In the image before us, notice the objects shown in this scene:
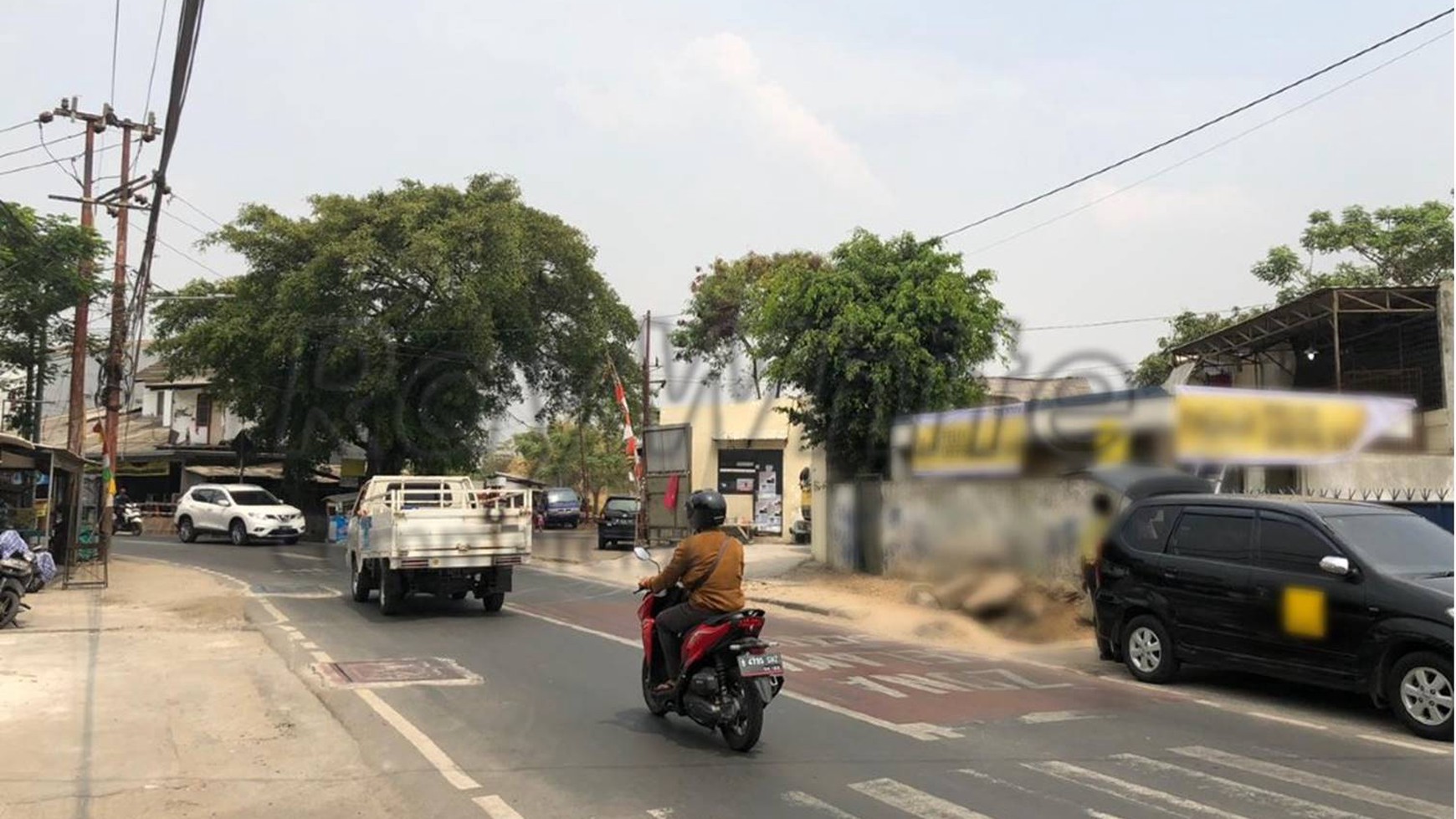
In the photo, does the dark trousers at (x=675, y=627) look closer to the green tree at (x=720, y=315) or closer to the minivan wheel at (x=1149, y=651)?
the minivan wheel at (x=1149, y=651)

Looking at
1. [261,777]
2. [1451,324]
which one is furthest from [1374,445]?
[261,777]

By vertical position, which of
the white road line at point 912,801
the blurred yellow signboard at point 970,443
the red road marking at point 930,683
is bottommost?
the red road marking at point 930,683

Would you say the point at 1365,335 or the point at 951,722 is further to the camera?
the point at 1365,335

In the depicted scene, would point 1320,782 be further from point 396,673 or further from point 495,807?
point 396,673

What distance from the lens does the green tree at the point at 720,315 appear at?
41.2 metres

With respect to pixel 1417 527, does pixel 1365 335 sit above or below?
above

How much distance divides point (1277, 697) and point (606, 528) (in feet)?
75.2

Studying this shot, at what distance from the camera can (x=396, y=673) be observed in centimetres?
952

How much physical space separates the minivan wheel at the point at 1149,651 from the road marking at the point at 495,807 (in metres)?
6.11

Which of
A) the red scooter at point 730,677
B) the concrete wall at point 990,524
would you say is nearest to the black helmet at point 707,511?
the red scooter at point 730,677

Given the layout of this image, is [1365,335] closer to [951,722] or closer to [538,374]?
[951,722]

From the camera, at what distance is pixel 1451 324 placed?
18.8 meters

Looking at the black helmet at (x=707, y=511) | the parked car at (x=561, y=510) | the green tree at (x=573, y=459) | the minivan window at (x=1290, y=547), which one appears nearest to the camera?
the black helmet at (x=707, y=511)

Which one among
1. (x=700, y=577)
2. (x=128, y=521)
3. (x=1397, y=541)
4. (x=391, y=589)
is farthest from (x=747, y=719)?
(x=128, y=521)
